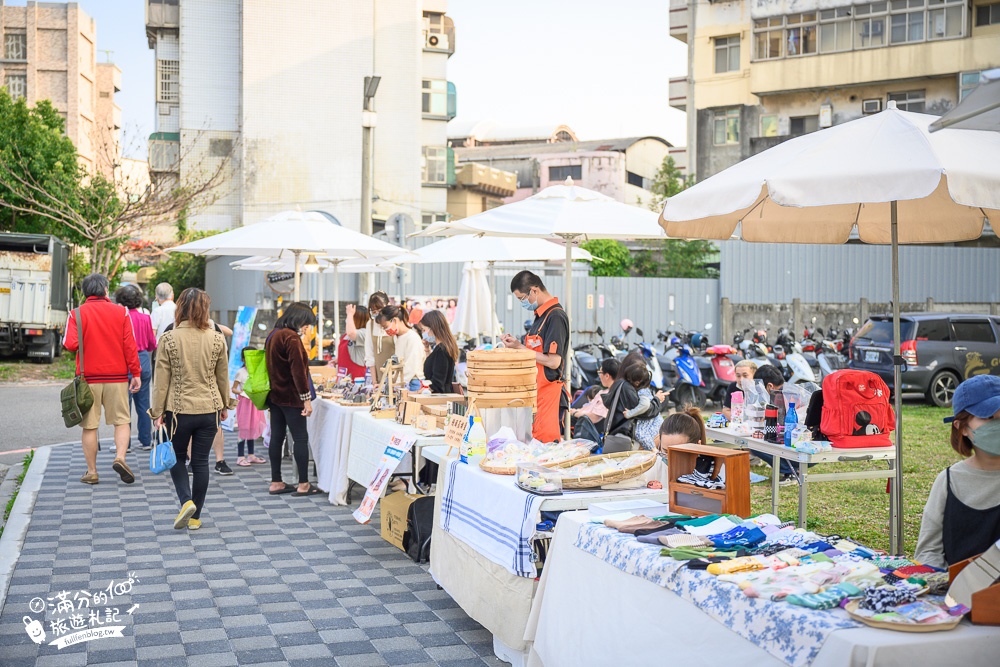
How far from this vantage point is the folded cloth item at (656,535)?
387cm

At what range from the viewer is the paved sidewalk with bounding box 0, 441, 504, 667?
201 inches

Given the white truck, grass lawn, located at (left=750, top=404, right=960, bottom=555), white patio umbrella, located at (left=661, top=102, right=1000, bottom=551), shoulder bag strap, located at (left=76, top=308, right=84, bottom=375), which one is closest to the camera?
white patio umbrella, located at (left=661, top=102, right=1000, bottom=551)

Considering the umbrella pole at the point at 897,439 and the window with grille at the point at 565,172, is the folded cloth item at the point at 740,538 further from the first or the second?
the window with grille at the point at 565,172

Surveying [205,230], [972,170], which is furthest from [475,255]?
[205,230]

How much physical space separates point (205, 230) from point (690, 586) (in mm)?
36733

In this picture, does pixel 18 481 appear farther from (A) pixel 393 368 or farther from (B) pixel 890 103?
(B) pixel 890 103

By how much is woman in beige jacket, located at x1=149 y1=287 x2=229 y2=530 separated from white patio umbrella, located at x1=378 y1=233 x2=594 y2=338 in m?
4.98

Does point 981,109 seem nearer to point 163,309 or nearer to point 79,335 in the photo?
point 79,335

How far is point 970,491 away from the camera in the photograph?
3.83 m

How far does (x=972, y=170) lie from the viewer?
4070 millimetres

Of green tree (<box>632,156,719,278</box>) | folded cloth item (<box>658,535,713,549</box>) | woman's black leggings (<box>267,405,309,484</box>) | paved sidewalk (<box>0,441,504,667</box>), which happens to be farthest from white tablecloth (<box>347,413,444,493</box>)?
green tree (<box>632,156,719,278</box>)

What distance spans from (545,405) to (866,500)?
12.2 ft

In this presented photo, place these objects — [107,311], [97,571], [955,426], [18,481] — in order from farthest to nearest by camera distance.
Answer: [18,481], [107,311], [97,571], [955,426]

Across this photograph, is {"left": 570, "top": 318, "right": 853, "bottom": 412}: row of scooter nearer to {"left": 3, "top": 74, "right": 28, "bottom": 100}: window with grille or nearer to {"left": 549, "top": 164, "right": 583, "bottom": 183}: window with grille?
{"left": 549, "top": 164, "right": 583, "bottom": 183}: window with grille
